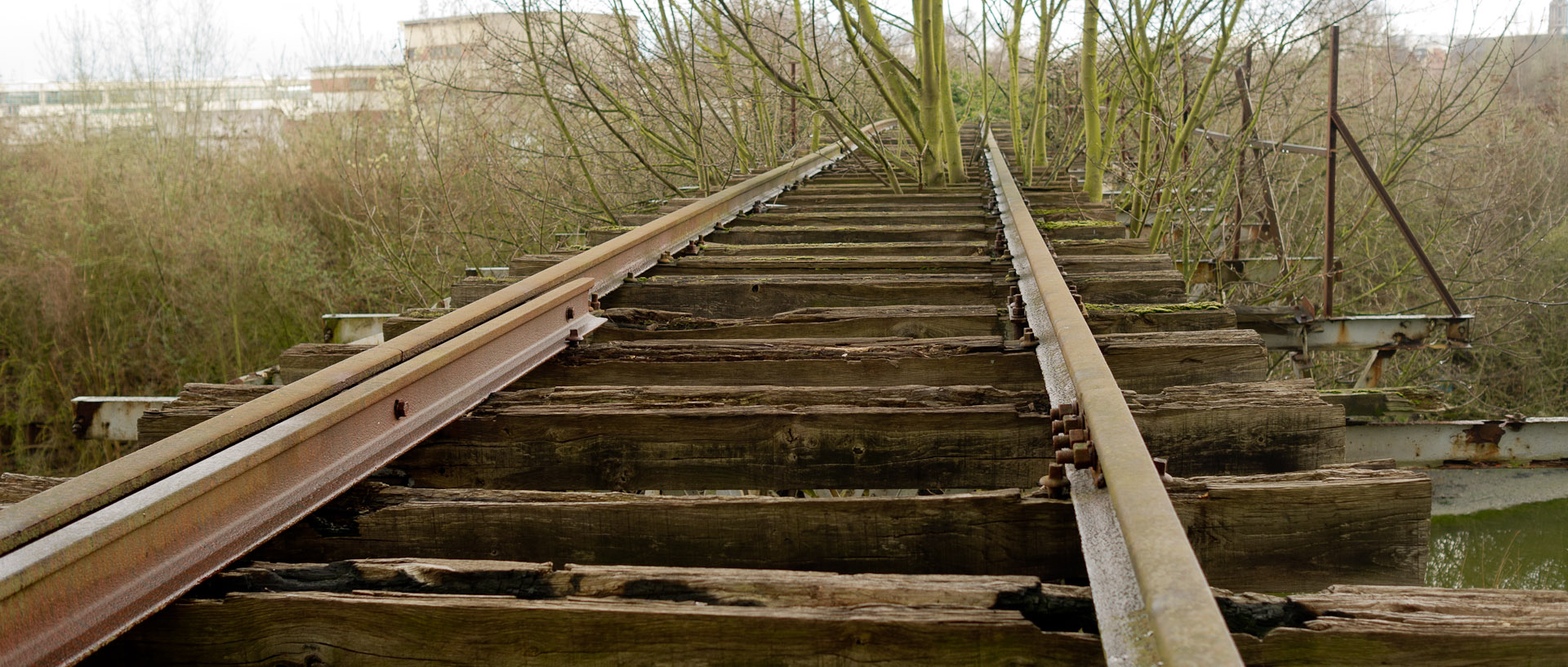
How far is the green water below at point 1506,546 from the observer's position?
10.4 m

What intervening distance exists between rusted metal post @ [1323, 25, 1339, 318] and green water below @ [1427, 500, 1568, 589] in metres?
6.28

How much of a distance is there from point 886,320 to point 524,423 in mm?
1298

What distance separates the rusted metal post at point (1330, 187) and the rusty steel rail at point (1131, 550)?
12.5 feet

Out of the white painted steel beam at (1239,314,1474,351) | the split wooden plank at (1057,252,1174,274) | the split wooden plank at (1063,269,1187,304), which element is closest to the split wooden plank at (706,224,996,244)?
the split wooden plank at (1057,252,1174,274)

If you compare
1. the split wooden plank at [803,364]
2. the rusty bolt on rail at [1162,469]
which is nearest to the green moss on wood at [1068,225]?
the split wooden plank at [803,364]

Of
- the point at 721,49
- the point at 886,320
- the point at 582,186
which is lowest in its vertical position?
the point at 886,320

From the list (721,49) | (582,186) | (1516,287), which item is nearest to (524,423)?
(721,49)

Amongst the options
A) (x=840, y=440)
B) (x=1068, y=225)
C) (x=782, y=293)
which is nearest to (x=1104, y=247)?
(x=1068, y=225)

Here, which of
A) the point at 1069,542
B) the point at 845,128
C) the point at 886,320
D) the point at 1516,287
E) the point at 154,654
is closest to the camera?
the point at 154,654

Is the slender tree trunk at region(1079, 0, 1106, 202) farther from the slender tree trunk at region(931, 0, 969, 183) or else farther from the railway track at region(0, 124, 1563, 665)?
the railway track at region(0, 124, 1563, 665)

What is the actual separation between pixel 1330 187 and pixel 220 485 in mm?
5546

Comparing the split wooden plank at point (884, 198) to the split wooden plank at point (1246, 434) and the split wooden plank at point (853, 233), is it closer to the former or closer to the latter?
the split wooden plank at point (853, 233)

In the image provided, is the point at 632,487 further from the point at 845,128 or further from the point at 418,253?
the point at 418,253

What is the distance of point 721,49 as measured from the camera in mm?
9234
